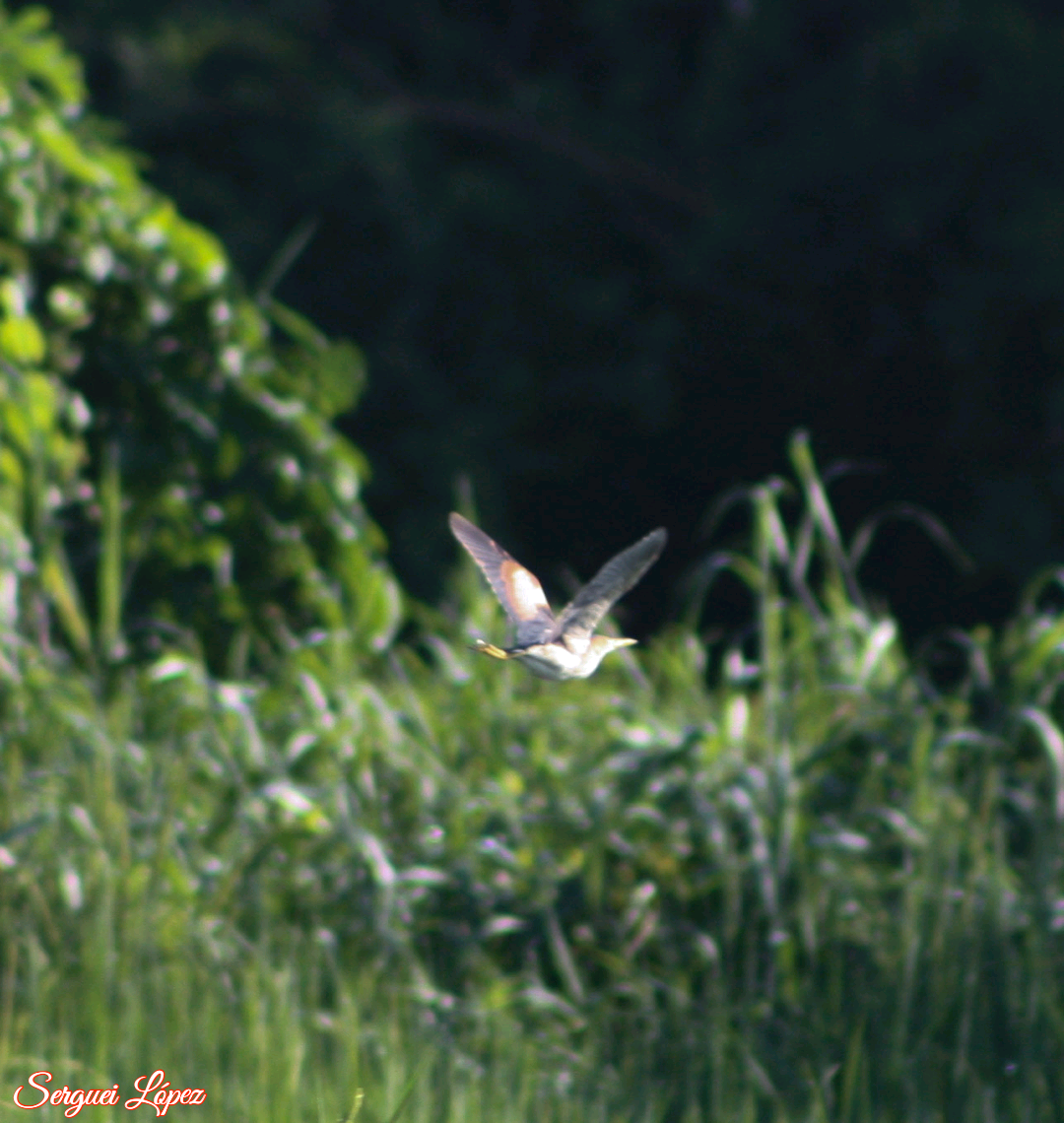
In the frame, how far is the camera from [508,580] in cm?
106

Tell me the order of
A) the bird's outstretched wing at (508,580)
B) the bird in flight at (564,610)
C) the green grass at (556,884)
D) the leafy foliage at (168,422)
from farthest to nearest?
the leafy foliage at (168,422)
the green grass at (556,884)
the bird's outstretched wing at (508,580)
the bird in flight at (564,610)

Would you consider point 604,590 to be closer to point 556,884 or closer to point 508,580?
point 508,580

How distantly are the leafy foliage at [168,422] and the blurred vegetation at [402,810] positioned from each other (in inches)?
0.4

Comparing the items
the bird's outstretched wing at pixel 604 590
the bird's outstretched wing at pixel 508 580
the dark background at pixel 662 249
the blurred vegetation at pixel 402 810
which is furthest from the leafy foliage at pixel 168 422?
the dark background at pixel 662 249

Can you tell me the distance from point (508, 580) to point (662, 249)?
293 inches

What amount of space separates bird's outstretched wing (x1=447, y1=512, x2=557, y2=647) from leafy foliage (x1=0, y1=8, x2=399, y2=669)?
263 centimetres

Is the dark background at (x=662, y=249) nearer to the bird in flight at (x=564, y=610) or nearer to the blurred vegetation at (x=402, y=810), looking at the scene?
the blurred vegetation at (x=402, y=810)

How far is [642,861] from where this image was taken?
3033mm

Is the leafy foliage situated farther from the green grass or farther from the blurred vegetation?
the green grass

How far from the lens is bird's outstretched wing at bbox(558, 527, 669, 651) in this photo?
0.95 m

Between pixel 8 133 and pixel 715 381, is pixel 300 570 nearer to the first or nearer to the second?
pixel 8 133

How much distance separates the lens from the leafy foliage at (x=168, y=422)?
3.75m

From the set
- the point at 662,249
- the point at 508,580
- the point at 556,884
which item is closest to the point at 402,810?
the point at 556,884

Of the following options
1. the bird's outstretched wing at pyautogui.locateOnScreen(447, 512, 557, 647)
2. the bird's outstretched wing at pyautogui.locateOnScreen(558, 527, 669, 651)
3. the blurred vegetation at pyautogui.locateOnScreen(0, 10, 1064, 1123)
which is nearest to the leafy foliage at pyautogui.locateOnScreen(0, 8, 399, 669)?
the blurred vegetation at pyautogui.locateOnScreen(0, 10, 1064, 1123)
